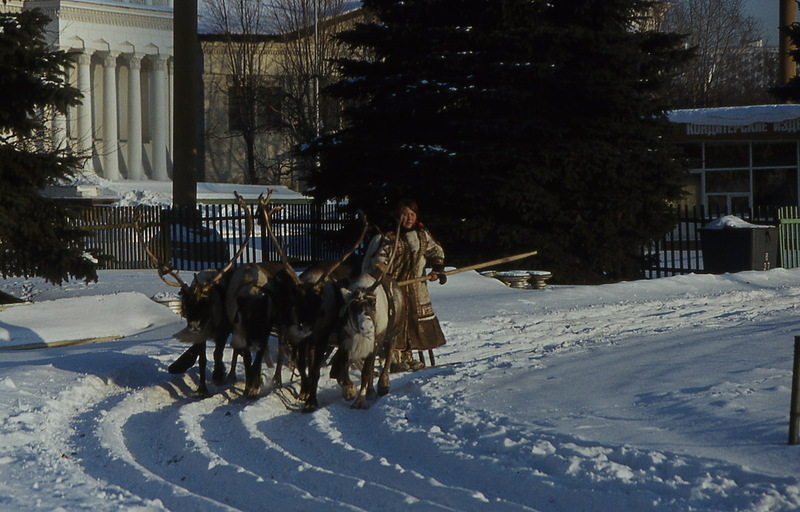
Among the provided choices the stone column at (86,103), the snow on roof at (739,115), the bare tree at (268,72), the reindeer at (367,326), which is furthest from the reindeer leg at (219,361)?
the stone column at (86,103)

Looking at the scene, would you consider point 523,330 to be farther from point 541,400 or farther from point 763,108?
point 763,108

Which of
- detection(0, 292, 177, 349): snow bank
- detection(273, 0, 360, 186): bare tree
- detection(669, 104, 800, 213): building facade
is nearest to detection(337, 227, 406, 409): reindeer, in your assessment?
detection(0, 292, 177, 349): snow bank

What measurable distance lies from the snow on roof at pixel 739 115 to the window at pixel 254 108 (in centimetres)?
2012

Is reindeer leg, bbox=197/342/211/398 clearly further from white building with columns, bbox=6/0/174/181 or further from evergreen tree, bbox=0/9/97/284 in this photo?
white building with columns, bbox=6/0/174/181

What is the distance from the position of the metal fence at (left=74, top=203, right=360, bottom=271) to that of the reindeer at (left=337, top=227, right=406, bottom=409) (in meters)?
14.2

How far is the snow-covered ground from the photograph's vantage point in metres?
6.43

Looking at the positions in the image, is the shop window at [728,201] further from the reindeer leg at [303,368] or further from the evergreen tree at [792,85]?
the reindeer leg at [303,368]

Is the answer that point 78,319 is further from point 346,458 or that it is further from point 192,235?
point 192,235

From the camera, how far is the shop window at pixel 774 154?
35062mm

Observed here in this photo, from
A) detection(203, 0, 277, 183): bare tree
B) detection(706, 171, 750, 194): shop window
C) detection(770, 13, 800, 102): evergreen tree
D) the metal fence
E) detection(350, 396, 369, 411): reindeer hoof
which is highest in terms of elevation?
detection(203, 0, 277, 183): bare tree

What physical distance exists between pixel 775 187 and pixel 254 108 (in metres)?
26.7

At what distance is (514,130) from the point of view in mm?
20766

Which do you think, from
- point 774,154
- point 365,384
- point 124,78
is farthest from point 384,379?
point 124,78

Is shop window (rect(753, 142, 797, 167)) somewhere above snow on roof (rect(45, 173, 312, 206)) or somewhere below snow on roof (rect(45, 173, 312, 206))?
above
